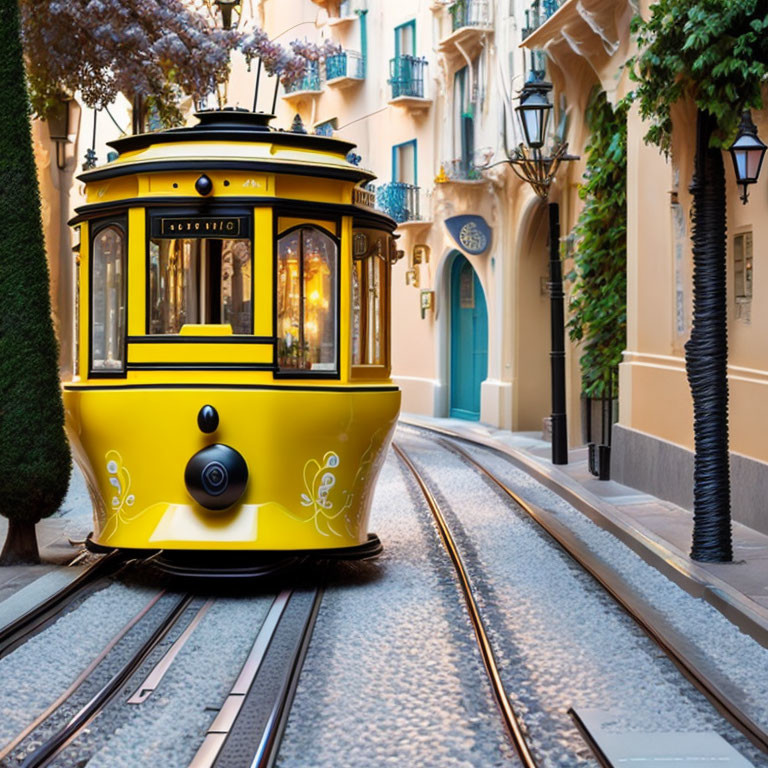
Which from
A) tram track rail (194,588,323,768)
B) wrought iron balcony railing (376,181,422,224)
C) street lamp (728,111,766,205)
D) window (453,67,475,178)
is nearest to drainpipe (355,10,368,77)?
wrought iron balcony railing (376,181,422,224)

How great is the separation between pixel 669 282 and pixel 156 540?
8.87 metres

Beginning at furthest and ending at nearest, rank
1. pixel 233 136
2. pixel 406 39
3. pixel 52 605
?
pixel 406 39 → pixel 233 136 → pixel 52 605

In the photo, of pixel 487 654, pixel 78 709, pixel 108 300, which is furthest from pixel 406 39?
pixel 78 709

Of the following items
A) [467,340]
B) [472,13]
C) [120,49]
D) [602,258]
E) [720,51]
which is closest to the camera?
[720,51]

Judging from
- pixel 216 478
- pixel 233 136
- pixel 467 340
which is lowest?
pixel 216 478

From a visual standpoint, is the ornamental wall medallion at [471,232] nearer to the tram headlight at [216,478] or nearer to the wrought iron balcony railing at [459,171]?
the wrought iron balcony railing at [459,171]

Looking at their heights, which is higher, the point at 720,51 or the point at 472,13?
the point at 472,13

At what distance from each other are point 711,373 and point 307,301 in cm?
351

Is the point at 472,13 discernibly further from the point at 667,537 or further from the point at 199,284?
the point at 199,284

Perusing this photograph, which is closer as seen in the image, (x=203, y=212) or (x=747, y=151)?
(x=203, y=212)

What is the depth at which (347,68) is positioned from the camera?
37250 mm

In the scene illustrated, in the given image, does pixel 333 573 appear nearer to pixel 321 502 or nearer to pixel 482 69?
pixel 321 502

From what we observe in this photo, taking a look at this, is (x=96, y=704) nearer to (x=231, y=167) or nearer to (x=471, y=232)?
(x=231, y=167)

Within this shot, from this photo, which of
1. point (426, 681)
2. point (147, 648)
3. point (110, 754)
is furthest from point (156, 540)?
point (110, 754)
